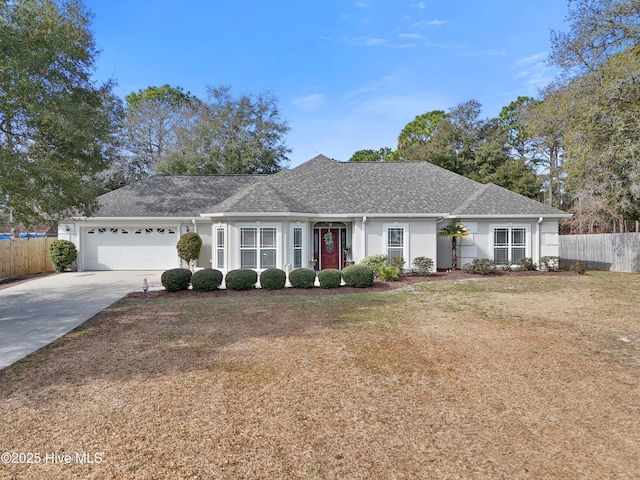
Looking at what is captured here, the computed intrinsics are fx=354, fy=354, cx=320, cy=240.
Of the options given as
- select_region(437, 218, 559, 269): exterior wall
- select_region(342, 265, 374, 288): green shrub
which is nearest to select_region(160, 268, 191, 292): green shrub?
select_region(342, 265, 374, 288): green shrub

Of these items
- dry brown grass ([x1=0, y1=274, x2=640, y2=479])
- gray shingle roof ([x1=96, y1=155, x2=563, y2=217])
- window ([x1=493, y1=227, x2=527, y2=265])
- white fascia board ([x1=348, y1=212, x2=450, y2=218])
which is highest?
gray shingle roof ([x1=96, y1=155, x2=563, y2=217])

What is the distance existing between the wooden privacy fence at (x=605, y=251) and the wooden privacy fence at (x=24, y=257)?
97.7 feet

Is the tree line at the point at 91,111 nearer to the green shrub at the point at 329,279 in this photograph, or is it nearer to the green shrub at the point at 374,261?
the green shrub at the point at 329,279

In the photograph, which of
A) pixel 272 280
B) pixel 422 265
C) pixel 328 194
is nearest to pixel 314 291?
pixel 272 280

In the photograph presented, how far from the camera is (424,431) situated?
3885 mm

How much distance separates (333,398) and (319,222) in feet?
43.8

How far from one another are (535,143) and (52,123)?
41.6 m

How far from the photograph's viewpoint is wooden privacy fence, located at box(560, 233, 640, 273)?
1808cm

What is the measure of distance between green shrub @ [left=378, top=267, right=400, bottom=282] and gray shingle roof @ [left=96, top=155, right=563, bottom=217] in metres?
3.23

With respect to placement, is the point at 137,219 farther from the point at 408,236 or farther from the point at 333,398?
the point at 333,398

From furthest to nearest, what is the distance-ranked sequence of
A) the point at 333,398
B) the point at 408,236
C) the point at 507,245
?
the point at 507,245
the point at 408,236
the point at 333,398

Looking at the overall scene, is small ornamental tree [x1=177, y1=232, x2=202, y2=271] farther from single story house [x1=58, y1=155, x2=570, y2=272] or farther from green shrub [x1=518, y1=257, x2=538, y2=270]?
green shrub [x1=518, y1=257, x2=538, y2=270]

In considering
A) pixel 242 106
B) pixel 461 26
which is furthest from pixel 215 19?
pixel 242 106

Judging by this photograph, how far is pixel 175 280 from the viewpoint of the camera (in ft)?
40.2
